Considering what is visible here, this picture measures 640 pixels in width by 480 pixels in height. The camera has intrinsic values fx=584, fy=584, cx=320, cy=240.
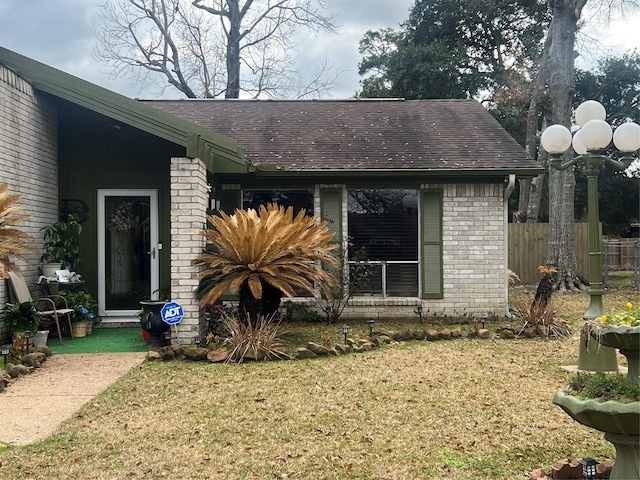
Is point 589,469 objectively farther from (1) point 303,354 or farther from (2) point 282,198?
(2) point 282,198

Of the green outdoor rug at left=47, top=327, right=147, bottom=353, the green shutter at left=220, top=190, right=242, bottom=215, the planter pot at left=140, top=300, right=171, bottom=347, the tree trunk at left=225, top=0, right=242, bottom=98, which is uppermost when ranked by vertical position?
the tree trunk at left=225, top=0, right=242, bottom=98

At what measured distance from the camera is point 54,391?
5742mm

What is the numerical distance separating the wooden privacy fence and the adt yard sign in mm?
12617

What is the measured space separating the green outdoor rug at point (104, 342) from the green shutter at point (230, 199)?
8.84ft

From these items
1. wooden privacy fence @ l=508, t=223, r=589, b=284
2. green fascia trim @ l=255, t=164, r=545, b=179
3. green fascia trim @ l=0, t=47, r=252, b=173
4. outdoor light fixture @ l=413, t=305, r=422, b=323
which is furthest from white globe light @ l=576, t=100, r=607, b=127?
wooden privacy fence @ l=508, t=223, r=589, b=284

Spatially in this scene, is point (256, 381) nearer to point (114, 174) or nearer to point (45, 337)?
point (45, 337)

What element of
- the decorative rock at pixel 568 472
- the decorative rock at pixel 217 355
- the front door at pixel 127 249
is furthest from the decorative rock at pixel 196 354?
the decorative rock at pixel 568 472

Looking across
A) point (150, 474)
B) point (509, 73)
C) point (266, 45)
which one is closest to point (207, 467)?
point (150, 474)

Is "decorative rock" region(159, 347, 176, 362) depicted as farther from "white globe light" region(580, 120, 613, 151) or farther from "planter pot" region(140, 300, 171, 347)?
"white globe light" region(580, 120, 613, 151)

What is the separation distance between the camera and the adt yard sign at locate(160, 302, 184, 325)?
746cm

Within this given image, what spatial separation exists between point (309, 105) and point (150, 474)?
35.9ft

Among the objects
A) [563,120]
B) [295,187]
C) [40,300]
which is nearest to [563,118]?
[563,120]

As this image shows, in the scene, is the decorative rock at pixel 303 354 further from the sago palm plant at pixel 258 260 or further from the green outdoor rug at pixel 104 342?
the green outdoor rug at pixel 104 342

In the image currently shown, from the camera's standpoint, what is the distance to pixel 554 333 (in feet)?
28.3
